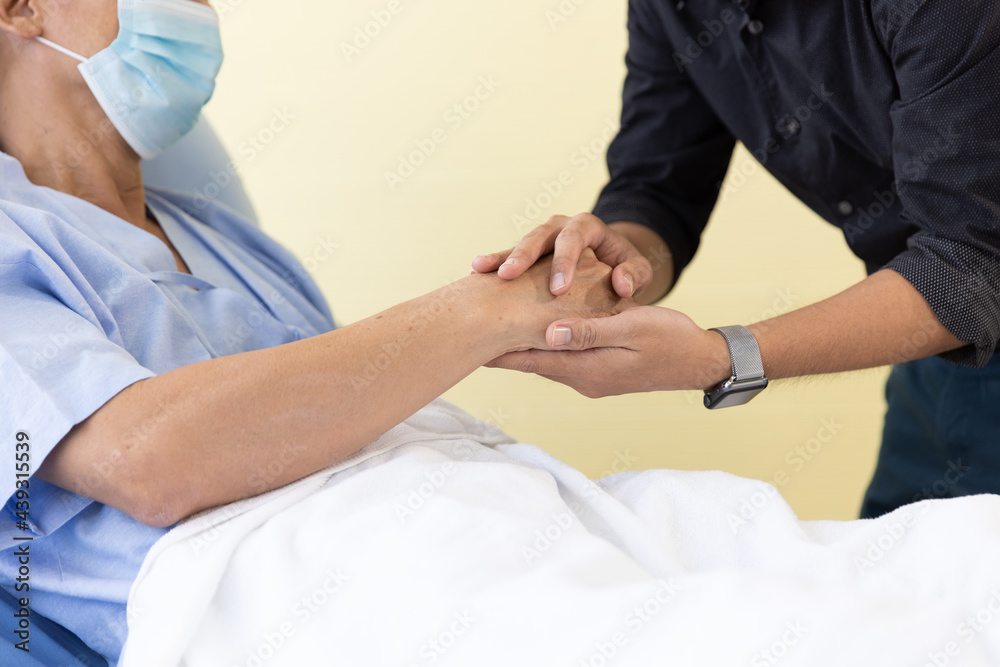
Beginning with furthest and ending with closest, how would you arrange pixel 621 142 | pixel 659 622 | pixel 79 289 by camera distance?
pixel 621 142
pixel 79 289
pixel 659 622

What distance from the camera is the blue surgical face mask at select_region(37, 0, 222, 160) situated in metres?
1.15

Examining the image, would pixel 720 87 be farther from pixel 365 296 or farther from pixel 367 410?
pixel 365 296

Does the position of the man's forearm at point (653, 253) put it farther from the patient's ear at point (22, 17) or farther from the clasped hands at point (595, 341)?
the patient's ear at point (22, 17)

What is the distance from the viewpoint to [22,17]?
1.13 m

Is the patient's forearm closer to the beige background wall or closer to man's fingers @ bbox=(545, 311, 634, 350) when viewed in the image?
man's fingers @ bbox=(545, 311, 634, 350)

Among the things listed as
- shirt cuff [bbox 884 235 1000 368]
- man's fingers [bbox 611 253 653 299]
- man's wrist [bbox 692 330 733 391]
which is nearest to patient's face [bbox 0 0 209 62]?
man's fingers [bbox 611 253 653 299]

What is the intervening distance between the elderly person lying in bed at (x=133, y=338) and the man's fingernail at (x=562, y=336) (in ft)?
0.15

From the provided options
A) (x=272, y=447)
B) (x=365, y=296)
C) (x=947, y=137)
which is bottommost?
(x=365, y=296)

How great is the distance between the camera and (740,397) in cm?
108

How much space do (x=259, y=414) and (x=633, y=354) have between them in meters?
0.51

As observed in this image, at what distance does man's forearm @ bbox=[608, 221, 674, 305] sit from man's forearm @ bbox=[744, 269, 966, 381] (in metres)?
0.38

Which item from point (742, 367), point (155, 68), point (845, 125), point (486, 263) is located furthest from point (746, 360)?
point (155, 68)

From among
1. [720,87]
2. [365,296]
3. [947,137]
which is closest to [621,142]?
[720,87]

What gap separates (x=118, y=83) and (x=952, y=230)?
1.25m
